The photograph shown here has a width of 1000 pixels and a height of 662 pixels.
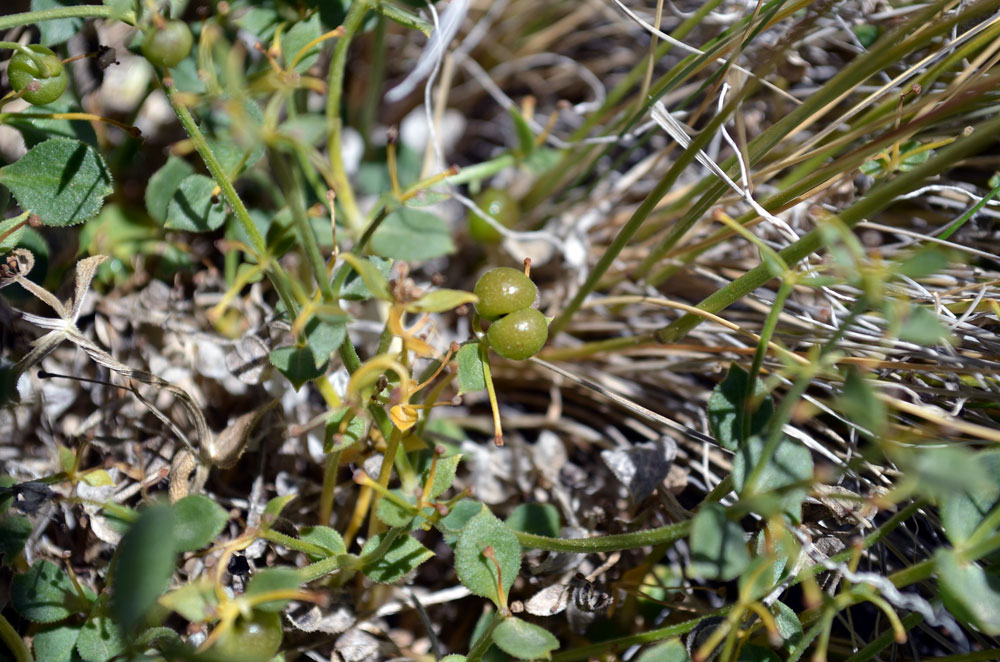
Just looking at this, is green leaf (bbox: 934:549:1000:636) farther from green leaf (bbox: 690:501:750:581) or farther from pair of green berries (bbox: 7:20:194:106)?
pair of green berries (bbox: 7:20:194:106)

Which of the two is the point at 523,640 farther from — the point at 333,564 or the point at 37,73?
the point at 37,73

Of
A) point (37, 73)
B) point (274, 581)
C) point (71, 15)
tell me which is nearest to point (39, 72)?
point (37, 73)

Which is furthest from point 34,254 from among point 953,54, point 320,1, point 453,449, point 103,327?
point 953,54

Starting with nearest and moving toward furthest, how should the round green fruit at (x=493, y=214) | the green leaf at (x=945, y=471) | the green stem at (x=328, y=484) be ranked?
the green leaf at (x=945, y=471), the green stem at (x=328, y=484), the round green fruit at (x=493, y=214)

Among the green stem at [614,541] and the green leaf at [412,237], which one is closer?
the green stem at [614,541]

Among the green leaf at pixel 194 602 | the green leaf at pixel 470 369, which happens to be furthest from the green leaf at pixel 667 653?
the green leaf at pixel 194 602

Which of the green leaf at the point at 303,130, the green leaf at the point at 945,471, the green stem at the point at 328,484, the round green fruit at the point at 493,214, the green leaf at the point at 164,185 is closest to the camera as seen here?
the green leaf at the point at 945,471

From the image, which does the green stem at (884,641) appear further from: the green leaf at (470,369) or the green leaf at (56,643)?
the green leaf at (56,643)
